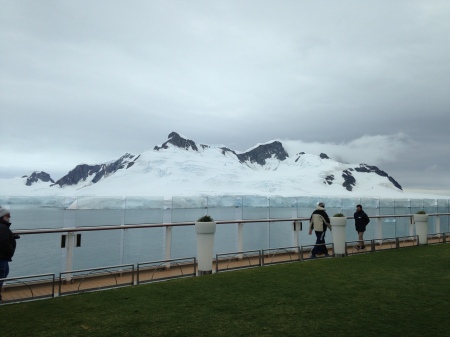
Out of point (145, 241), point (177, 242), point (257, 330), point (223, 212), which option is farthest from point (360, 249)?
point (257, 330)

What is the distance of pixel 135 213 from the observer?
34.2 ft

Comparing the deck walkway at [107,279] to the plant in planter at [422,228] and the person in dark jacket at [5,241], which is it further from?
the plant in planter at [422,228]

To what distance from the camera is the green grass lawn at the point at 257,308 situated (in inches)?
210

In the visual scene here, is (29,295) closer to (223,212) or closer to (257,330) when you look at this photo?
(257,330)

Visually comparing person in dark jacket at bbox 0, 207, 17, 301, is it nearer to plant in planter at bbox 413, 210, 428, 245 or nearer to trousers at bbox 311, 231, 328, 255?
trousers at bbox 311, 231, 328, 255

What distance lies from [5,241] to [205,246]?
446 centimetres

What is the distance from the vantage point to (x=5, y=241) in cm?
697

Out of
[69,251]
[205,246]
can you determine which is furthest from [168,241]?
[69,251]

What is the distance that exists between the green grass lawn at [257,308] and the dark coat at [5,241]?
3.10 feet

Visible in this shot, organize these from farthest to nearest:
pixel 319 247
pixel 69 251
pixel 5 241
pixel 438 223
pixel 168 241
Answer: pixel 438 223 → pixel 319 247 → pixel 168 241 → pixel 69 251 → pixel 5 241

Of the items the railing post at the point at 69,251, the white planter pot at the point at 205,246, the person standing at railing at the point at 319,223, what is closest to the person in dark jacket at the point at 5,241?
the railing post at the point at 69,251

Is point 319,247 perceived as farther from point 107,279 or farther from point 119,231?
point 107,279

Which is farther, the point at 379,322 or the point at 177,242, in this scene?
the point at 177,242

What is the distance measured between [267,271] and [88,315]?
4.97 metres
